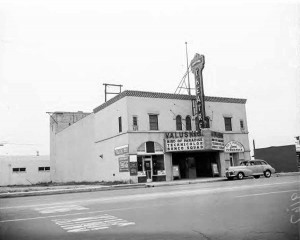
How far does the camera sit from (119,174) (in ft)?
97.4

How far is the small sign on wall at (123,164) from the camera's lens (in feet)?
93.5

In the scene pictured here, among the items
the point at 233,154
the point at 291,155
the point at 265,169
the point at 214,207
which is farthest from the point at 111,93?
the point at 214,207

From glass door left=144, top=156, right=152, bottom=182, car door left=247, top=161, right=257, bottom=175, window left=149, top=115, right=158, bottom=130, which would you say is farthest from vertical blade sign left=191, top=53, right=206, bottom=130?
glass door left=144, top=156, right=152, bottom=182

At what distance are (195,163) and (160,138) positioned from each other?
17.2ft

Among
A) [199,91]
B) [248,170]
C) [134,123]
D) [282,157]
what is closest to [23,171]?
[134,123]

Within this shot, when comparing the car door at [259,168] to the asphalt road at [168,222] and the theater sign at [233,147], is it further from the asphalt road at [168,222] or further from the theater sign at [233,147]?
the asphalt road at [168,222]

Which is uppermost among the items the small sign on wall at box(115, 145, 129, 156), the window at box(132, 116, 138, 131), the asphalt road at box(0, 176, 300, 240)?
the window at box(132, 116, 138, 131)

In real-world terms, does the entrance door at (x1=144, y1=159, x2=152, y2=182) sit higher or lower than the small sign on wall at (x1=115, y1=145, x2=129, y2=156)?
lower

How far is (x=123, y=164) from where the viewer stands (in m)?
29.1

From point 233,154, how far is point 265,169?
7.03m

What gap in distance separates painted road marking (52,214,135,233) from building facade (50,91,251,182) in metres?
19.1

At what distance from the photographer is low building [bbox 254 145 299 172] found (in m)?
40.9

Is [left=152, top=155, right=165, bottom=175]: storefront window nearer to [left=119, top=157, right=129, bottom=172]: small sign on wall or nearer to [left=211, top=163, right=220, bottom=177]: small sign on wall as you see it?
[left=119, top=157, right=129, bottom=172]: small sign on wall

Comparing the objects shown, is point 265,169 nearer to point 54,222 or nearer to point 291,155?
point 291,155
